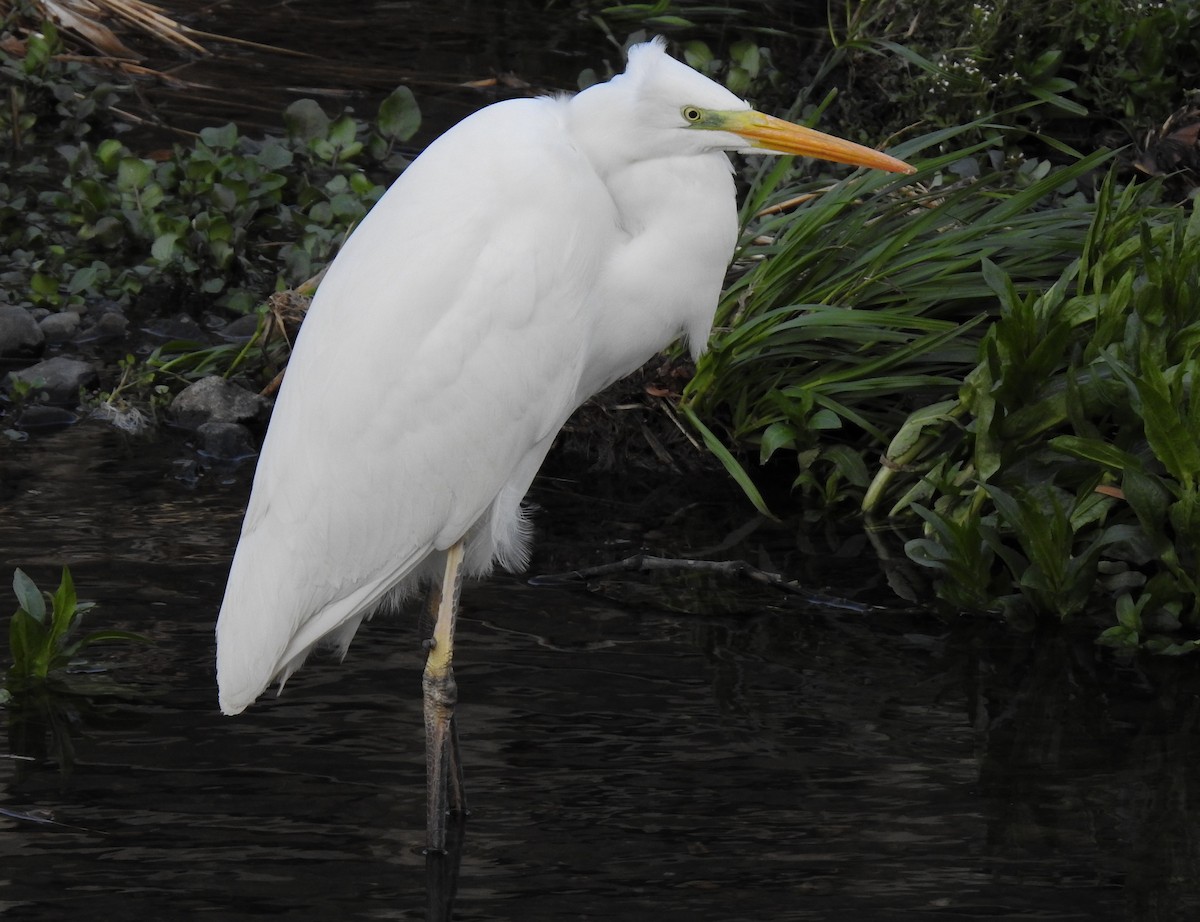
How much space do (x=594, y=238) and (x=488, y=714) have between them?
1.10 metres

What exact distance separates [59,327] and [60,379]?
47cm

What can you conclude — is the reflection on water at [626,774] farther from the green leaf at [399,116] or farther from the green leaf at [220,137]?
the green leaf at [399,116]

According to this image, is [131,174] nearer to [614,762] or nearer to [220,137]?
[220,137]

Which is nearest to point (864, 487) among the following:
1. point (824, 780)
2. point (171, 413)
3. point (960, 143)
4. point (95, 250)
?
point (824, 780)

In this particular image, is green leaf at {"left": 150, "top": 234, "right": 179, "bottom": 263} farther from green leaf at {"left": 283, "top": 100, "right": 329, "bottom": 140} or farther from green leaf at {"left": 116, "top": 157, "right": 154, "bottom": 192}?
green leaf at {"left": 283, "top": 100, "right": 329, "bottom": 140}

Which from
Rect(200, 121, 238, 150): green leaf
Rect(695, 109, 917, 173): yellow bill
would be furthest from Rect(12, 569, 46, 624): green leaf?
Rect(200, 121, 238, 150): green leaf

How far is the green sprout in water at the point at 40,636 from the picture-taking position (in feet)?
11.5

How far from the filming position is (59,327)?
5.71 metres

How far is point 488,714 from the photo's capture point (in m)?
3.68

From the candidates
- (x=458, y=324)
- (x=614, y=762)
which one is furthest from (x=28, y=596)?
(x=614, y=762)

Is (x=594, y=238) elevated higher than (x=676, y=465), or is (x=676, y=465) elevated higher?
(x=594, y=238)

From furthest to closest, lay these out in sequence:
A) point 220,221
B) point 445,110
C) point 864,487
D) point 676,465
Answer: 1. point 445,110
2. point 220,221
3. point 676,465
4. point 864,487

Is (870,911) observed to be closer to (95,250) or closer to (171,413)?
(171,413)

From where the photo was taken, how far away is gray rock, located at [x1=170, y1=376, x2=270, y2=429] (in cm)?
520
